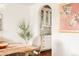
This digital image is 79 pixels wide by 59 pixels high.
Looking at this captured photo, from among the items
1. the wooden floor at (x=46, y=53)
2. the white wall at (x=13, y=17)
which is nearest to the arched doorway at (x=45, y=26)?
the wooden floor at (x=46, y=53)

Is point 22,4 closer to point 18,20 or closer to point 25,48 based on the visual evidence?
point 18,20

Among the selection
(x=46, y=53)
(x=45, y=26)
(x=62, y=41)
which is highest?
(x=45, y=26)

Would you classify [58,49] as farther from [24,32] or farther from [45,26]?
[24,32]

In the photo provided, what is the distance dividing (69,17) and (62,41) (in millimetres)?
220

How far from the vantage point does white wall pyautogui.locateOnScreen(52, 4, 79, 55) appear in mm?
1723

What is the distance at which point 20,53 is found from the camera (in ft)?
5.68

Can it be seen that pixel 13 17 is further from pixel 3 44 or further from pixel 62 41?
pixel 62 41

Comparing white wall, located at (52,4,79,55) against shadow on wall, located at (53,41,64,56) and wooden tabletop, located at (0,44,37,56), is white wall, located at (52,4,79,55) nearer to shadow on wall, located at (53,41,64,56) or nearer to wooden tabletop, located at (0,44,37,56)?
shadow on wall, located at (53,41,64,56)

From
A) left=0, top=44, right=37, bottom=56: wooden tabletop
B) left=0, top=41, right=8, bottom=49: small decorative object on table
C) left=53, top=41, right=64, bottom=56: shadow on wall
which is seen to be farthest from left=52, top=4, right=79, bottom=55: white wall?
left=0, top=41, right=8, bottom=49: small decorative object on table

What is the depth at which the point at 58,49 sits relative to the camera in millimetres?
1738

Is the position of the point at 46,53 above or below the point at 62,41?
below

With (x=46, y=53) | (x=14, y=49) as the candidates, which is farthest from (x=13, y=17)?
(x=46, y=53)

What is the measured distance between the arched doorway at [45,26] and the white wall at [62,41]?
37 mm

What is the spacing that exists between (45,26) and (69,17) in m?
0.23
